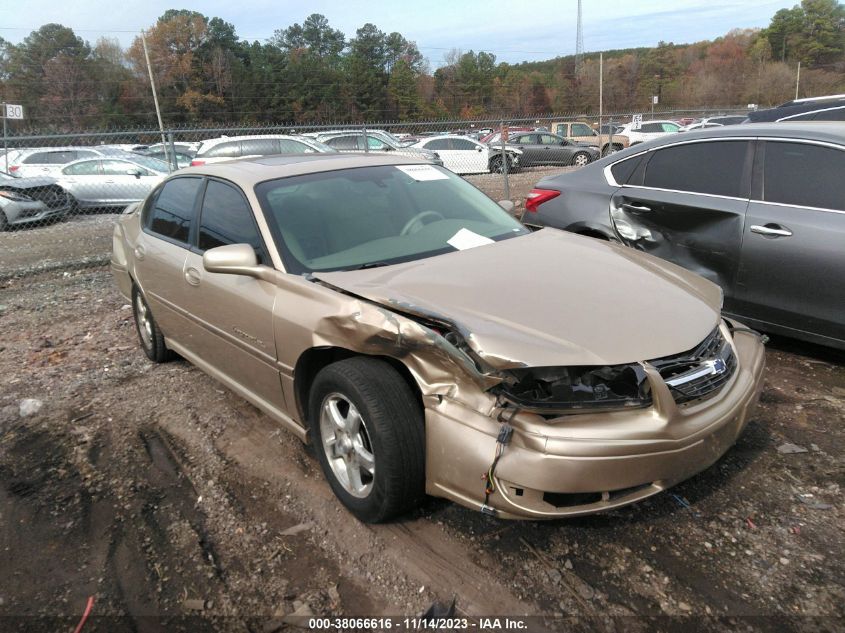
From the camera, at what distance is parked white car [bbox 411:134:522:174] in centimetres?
2014

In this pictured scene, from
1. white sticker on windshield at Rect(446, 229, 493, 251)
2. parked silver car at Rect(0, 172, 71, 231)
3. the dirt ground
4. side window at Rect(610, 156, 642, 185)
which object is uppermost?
side window at Rect(610, 156, 642, 185)

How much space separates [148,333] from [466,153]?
16.9 metres

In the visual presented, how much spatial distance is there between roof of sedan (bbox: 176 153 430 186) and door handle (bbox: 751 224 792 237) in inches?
87.6

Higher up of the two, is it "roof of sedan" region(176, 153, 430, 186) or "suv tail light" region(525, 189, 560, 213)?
"roof of sedan" region(176, 153, 430, 186)

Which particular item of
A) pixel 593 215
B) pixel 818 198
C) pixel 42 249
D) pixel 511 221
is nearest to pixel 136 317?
pixel 511 221

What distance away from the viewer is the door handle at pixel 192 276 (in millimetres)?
3715

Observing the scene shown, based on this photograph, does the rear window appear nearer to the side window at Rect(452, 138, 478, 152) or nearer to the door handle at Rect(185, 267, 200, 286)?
the side window at Rect(452, 138, 478, 152)

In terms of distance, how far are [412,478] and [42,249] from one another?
969cm

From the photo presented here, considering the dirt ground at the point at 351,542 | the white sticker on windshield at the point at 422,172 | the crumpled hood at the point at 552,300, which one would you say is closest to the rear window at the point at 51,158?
the dirt ground at the point at 351,542

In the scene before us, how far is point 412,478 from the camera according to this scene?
99.6 inches

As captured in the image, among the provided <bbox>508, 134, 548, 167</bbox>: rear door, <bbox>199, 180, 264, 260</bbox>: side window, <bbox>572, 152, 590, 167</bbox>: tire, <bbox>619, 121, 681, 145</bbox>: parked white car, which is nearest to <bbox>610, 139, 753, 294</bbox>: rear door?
<bbox>199, 180, 264, 260</bbox>: side window

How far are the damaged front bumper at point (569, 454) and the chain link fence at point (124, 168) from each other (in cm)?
310

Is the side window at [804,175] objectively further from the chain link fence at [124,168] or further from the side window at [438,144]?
the side window at [438,144]

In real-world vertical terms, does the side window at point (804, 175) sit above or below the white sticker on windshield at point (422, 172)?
below
